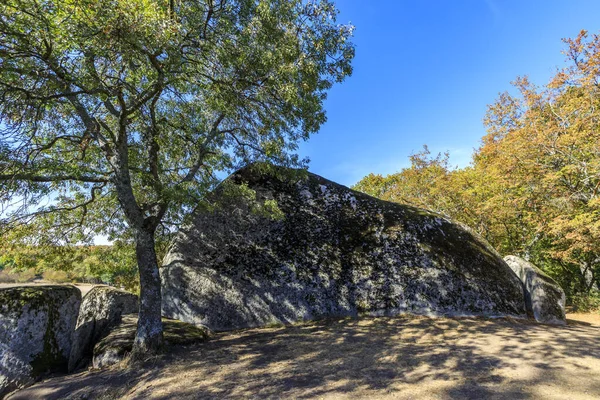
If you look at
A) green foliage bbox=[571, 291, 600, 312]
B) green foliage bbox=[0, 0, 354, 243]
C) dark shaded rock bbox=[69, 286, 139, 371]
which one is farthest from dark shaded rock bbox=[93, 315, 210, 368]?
green foliage bbox=[571, 291, 600, 312]

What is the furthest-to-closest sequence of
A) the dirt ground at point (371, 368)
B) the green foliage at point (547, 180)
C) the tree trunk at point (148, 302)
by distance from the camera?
the green foliage at point (547, 180) → the tree trunk at point (148, 302) → the dirt ground at point (371, 368)

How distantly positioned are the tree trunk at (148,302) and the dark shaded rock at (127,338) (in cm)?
38

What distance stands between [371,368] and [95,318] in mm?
6764

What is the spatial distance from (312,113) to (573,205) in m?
14.7

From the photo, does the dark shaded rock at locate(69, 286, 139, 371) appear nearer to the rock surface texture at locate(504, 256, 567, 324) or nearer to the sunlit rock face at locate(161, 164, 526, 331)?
the sunlit rock face at locate(161, 164, 526, 331)

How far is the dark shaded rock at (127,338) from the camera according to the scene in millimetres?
5828

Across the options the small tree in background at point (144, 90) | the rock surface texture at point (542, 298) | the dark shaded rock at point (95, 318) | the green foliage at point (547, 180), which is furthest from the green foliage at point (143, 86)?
the green foliage at point (547, 180)

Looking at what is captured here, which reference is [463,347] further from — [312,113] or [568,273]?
[568,273]

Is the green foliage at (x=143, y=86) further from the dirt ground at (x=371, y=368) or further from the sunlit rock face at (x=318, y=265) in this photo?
the dirt ground at (x=371, y=368)

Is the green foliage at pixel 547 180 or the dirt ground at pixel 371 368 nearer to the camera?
the dirt ground at pixel 371 368

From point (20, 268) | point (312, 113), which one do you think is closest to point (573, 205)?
point (312, 113)

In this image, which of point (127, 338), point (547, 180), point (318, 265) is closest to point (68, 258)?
point (127, 338)

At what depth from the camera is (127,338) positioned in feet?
20.6

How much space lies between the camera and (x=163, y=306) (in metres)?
7.95
